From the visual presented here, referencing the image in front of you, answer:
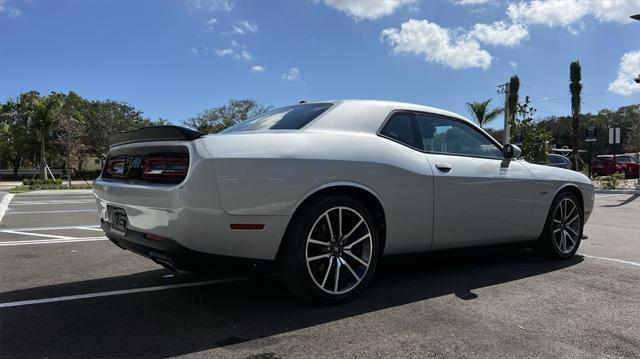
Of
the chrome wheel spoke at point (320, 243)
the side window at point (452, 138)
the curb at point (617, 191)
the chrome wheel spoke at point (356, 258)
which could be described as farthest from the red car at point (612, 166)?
the chrome wheel spoke at point (320, 243)

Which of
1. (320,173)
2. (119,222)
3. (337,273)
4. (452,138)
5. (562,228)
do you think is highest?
(452,138)

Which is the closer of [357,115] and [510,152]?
[357,115]

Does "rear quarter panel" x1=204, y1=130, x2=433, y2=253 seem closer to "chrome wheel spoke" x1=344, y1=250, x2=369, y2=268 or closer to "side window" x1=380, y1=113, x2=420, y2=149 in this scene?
"side window" x1=380, y1=113, x2=420, y2=149

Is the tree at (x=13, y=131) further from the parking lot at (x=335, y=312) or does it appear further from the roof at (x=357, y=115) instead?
the roof at (x=357, y=115)

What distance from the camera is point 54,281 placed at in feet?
15.5

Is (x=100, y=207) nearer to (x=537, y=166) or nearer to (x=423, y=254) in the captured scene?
(x=423, y=254)

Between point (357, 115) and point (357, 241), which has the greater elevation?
point (357, 115)

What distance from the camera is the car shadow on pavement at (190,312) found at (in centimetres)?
310

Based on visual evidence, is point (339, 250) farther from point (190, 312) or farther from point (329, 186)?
point (190, 312)

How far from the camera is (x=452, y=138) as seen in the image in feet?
15.7

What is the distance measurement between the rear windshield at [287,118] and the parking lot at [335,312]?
132 cm

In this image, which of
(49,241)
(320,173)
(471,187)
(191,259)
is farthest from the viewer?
(49,241)

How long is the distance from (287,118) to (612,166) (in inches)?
1196

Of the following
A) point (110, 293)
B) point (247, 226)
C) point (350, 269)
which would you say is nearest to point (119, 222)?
point (110, 293)
